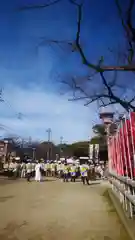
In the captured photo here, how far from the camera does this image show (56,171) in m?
26.0

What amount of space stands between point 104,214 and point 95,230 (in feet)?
5.56

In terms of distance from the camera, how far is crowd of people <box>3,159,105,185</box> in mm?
18788

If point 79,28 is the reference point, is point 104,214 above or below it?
below

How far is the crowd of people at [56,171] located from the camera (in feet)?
61.6

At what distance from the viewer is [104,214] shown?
646 cm

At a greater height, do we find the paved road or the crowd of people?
the crowd of people

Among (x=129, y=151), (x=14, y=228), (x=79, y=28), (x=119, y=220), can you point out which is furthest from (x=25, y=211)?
(x=79, y=28)

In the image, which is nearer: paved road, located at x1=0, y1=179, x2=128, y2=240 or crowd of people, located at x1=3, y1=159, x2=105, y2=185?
paved road, located at x1=0, y1=179, x2=128, y2=240

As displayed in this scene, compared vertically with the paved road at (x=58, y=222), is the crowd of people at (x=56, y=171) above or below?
above

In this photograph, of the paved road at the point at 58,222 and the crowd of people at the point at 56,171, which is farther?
the crowd of people at the point at 56,171

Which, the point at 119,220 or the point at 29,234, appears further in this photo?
the point at 119,220

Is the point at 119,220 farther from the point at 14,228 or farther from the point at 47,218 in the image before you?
the point at 14,228

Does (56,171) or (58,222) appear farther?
(56,171)

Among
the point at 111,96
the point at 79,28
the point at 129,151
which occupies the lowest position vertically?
the point at 129,151
